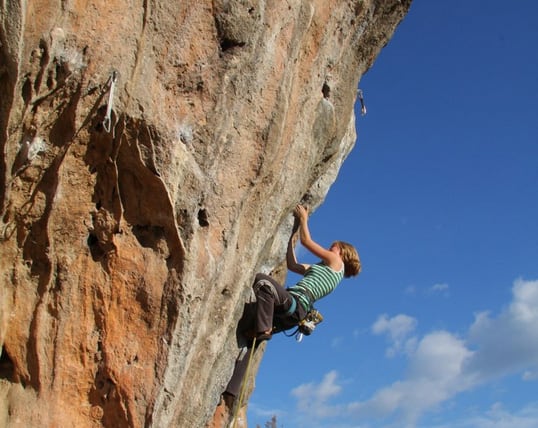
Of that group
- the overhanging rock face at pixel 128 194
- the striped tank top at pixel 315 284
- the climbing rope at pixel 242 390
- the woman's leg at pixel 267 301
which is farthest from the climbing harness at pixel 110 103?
the striped tank top at pixel 315 284

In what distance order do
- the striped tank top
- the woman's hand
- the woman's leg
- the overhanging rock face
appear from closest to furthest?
1. the overhanging rock face
2. the woman's leg
3. the striped tank top
4. the woman's hand

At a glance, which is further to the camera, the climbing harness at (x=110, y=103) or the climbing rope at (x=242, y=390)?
the climbing rope at (x=242, y=390)

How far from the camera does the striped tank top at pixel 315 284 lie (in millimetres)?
7980

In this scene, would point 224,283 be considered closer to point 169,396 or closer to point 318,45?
point 169,396

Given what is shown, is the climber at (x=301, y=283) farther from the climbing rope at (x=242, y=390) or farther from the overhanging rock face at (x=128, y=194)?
the overhanging rock face at (x=128, y=194)

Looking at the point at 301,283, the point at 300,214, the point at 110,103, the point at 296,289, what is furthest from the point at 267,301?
the point at 110,103

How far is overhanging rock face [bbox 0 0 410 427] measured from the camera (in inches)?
232

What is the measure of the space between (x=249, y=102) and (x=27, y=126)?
208cm

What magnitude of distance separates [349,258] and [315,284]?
0.67 m

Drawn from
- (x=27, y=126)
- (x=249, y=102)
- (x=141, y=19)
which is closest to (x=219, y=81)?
(x=249, y=102)

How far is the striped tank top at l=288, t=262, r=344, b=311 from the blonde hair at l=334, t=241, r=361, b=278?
19 centimetres

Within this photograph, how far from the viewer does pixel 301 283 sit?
8141mm

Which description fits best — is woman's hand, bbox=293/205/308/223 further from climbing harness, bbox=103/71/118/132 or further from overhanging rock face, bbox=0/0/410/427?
climbing harness, bbox=103/71/118/132

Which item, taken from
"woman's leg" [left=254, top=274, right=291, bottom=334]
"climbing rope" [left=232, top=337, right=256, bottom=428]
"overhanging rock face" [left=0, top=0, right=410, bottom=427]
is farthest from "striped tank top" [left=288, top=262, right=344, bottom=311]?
"overhanging rock face" [left=0, top=0, right=410, bottom=427]
